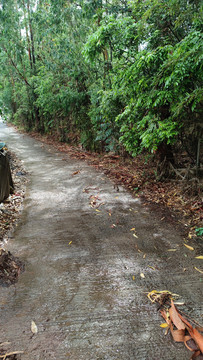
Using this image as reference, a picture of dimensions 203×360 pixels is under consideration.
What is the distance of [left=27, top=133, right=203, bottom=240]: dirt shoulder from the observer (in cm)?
405

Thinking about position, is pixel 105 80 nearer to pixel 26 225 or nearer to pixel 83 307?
pixel 26 225

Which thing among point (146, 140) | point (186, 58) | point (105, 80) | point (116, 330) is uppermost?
point (105, 80)

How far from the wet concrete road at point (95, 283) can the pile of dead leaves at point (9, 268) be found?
0.10 m

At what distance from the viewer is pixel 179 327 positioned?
2.00 m

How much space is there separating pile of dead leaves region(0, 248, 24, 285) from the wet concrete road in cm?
10

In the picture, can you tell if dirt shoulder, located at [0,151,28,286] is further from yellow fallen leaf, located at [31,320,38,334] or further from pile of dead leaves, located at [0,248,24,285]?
yellow fallen leaf, located at [31,320,38,334]

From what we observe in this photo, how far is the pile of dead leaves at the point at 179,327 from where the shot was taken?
6.15ft

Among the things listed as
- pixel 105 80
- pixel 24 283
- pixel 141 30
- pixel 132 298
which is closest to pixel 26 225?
pixel 24 283

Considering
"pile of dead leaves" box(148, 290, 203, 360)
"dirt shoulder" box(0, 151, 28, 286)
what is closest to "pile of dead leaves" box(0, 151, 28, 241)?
"dirt shoulder" box(0, 151, 28, 286)

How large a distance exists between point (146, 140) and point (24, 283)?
3.06m

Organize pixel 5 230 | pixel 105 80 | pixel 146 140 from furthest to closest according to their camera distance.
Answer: pixel 105 80 < pixel 146 140 < pixel 5 230

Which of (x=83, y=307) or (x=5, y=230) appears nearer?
(x=83, y=307)

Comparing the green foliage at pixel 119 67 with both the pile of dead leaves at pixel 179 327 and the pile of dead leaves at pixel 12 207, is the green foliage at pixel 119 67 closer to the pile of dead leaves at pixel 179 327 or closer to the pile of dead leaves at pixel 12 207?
the pile of dead leaves at pixel 12 207

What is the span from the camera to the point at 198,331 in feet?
6.53
